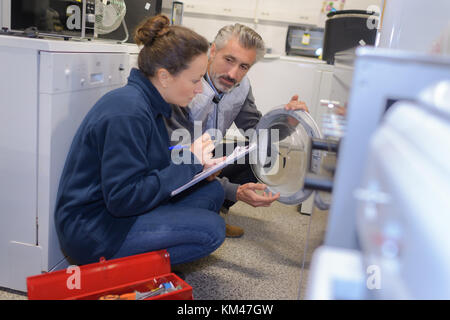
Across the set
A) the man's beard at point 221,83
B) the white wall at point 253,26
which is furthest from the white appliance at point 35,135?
the white wall at point 253,26

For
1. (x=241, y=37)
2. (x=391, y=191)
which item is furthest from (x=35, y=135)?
(x=391, y=191)

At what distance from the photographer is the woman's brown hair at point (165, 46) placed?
1418mm

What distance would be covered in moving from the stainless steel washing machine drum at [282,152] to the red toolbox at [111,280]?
688 mm

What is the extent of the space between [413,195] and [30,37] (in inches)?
53.7

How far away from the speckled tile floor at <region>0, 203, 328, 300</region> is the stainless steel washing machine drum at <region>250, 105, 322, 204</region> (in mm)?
291

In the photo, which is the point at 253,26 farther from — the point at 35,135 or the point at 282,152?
the point at 35,135

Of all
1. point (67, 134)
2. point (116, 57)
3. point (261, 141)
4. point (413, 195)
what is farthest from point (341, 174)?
point (261, 141)

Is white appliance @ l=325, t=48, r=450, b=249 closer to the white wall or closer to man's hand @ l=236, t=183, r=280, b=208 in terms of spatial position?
man's hand @ l=236, t=183, r=280, b=208

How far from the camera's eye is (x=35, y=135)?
138cm

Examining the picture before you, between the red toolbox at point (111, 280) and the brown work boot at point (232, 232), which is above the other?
the red toolbox at point (111, 280)

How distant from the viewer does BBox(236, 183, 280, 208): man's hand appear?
1.78 metres

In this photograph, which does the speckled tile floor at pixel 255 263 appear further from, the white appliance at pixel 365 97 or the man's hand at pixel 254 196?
the white appliance at pixel 365 97

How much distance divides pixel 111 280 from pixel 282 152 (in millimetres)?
1038
